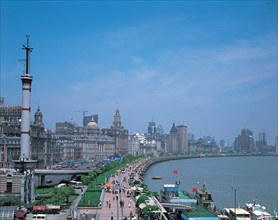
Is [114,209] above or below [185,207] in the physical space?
below

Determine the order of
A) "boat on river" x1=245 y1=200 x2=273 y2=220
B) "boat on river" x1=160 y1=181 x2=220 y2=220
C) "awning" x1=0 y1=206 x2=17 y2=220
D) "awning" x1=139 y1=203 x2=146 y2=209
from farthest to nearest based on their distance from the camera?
1. "awning" x1=139 y1=203 x2=146 y2=209
2. "boat on river" x1=245 y1=200 x2=273 y2=220
3. "boat on river" x1=160 y1=181 x2=220 y2=220
4. "awning" x1=0 y1=206 x2=17 y2=220

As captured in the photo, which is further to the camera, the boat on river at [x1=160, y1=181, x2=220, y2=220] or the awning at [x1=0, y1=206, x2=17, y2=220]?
the boat on river at [x1=160, y1=181, x2=220, y2=220]

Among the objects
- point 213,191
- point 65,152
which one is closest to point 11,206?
point 213,191

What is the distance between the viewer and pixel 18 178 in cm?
4722

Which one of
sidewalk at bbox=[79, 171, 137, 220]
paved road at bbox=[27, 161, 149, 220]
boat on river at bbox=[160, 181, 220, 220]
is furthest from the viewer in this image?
sidewalk at bbox=[79, 171, 137, 220]

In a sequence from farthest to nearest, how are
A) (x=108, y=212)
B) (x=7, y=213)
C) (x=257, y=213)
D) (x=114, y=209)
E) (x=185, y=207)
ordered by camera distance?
(x=114, y=209) < (x=108, y=212) < (x=185, y=207) < (x=257, y=213) < (x=7, y=213)

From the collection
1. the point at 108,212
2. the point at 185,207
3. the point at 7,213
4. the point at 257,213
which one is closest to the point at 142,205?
the point at 108,212

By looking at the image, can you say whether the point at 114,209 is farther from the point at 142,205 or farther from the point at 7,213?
the point at 7,213

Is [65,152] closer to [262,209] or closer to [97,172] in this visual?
[97,172]

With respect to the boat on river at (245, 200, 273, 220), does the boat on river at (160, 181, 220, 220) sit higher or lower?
higher

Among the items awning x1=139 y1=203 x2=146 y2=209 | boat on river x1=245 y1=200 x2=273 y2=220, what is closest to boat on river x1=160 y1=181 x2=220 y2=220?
awning x1=139 y1=203 x2=146 y2=209

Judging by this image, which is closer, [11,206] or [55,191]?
[11,206]

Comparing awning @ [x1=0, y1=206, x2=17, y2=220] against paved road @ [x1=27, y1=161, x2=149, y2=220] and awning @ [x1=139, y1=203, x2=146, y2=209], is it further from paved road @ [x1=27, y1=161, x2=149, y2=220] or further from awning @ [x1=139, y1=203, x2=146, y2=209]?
awning @ [x1=139, y1=203, x2=146, y2=209]

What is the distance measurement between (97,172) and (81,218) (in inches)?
1867
